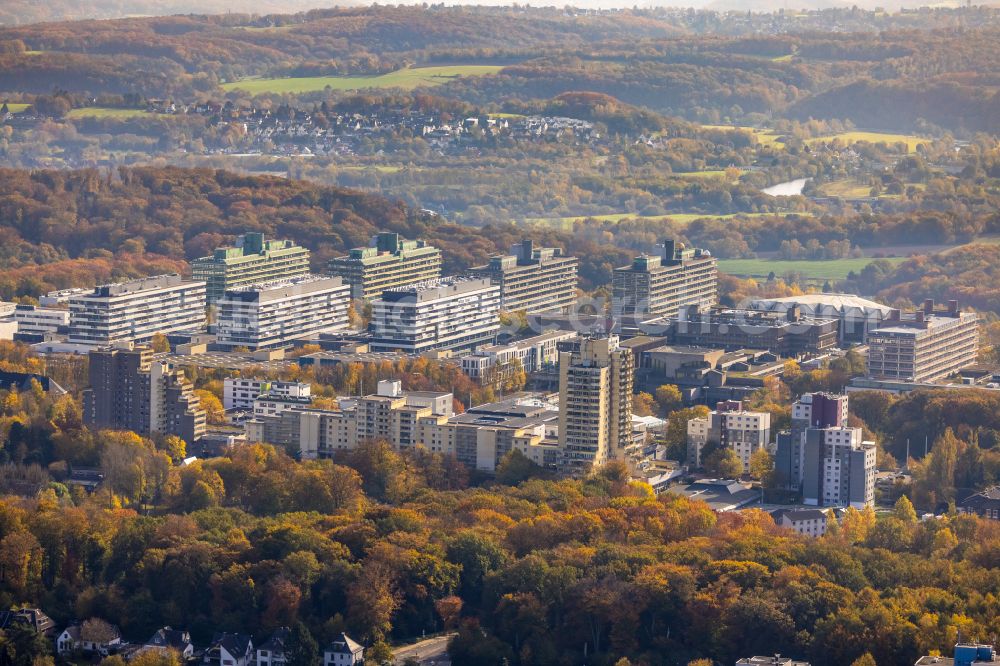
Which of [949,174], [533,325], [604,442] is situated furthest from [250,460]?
[949,174]

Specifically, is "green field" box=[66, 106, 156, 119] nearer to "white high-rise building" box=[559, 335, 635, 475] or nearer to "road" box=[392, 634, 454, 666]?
"white high-rise building" box=[559, 335, 635, 475]

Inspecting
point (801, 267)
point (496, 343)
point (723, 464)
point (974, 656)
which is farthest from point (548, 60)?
point (974, 656)

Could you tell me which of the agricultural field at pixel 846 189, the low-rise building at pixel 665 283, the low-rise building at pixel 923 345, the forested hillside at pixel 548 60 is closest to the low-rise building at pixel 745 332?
the low-rise building at pixel 923 345

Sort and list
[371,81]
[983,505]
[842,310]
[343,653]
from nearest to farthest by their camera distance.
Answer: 1. [343,653]
2. [983,505]
3. [842,310]
4. [371,81]

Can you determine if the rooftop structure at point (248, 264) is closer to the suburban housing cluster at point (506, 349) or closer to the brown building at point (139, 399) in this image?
the suburban housing cluster at point (506, 349)

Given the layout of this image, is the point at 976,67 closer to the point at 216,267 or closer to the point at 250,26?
the point at 250,26

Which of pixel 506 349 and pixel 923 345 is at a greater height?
pixel 923 345

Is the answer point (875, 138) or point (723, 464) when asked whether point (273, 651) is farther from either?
point (875, 138)
